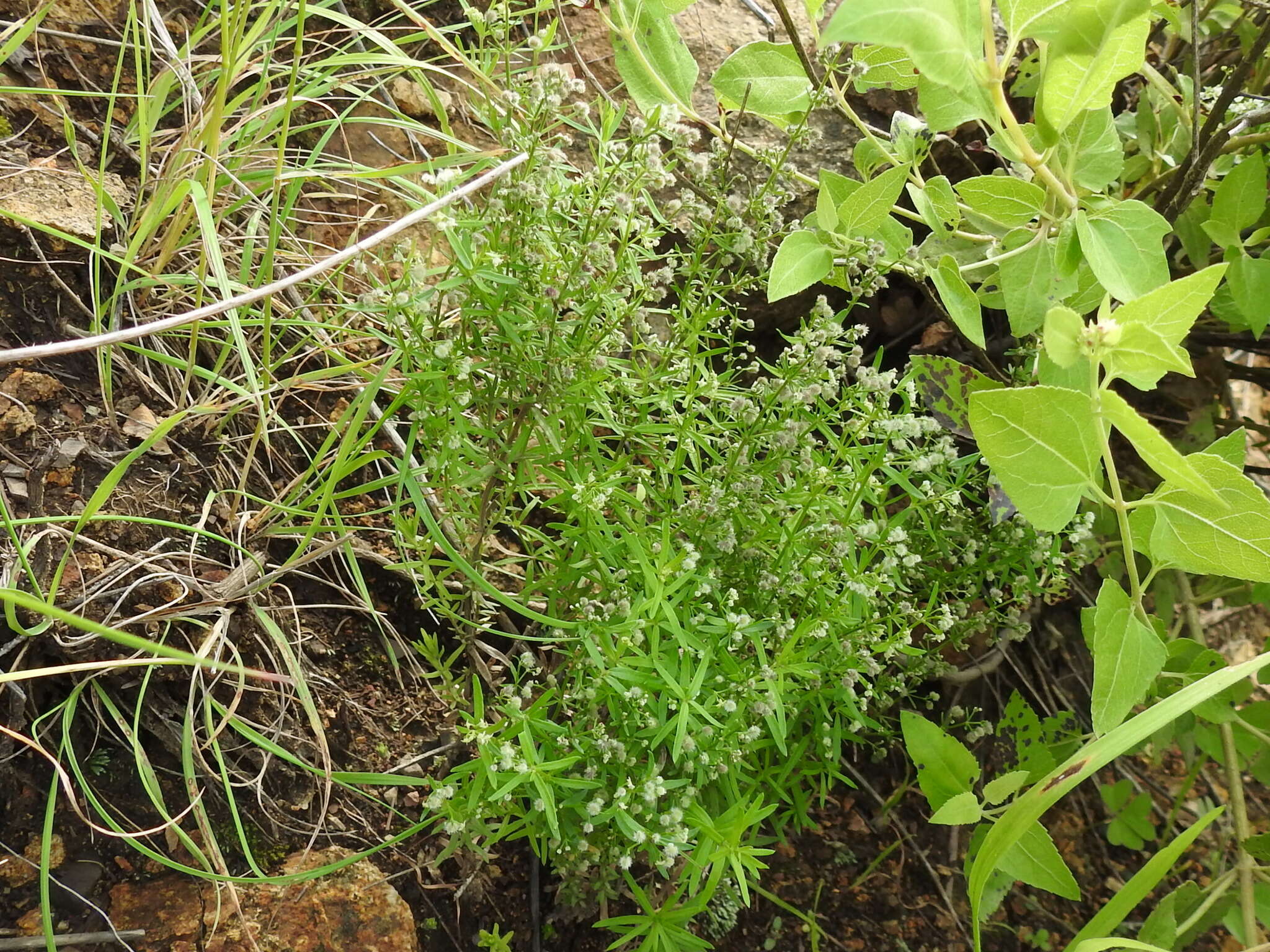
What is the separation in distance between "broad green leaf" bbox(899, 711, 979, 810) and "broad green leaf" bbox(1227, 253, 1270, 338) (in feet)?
2.72

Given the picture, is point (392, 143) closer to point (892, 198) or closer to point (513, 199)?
point (513, 199)

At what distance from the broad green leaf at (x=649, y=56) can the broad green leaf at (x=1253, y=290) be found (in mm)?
950

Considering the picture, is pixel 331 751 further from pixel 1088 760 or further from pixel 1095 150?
pixel 1095 150

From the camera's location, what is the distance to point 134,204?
4.88 ft

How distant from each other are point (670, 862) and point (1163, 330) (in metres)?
0.78

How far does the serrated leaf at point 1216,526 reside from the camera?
95cm

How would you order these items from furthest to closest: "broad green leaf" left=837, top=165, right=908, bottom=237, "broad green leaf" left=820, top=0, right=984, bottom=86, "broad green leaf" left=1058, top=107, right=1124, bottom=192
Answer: "broad green leaf" left=1058, top=107, right=1124, bottom=192
"broad green leaf" left=837, top=165, right=908, bottom=237
"broad green leaf" left=820, top=0, right=984, bottom=86

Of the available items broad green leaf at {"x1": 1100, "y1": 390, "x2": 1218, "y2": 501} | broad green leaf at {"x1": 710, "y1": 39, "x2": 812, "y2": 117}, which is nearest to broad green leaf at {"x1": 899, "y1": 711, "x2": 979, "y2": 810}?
broad green leaf at {"x1": 1100, "y1": 390, "x2": 1218, "y2": 501}

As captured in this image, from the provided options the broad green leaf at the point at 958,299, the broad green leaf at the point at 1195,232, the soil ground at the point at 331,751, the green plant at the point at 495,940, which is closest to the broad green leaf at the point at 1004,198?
the broad green leaf at the point at 958,299

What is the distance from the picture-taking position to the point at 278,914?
1220 mm

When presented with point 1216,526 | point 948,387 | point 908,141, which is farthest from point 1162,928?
point 908,141

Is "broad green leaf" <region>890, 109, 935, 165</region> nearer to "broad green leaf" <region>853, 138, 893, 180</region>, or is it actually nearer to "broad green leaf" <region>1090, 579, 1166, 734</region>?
"broad green leaf" <region>853, 138, 893, 180</region>

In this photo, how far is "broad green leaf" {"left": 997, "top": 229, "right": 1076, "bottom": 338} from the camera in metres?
1.27

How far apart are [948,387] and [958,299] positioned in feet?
Result: 1.00
